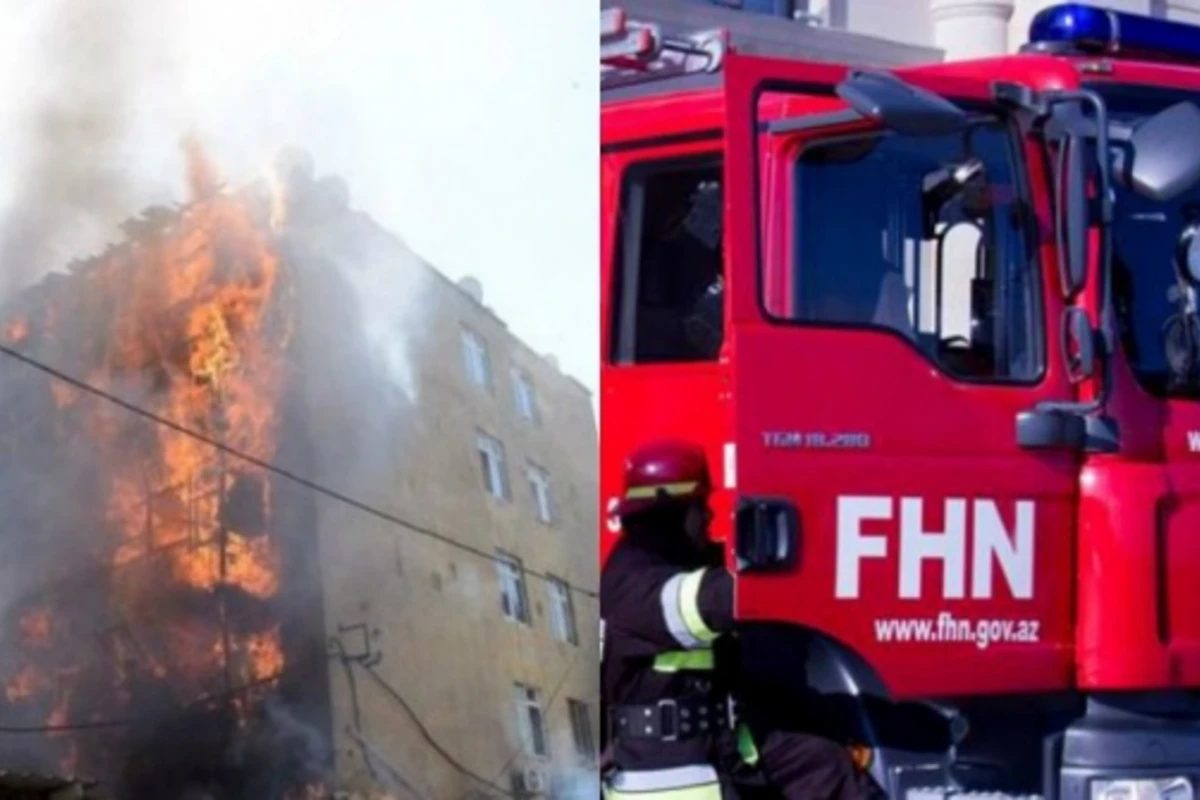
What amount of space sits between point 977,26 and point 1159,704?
7833mm

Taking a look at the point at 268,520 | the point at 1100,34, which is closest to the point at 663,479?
the point at 1100,34

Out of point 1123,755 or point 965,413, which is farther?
point 1123,755

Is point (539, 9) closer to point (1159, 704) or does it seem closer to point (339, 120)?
point (339, 120)

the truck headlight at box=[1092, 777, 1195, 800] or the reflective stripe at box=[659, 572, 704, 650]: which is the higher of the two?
the reflective stripe at box=[659, 572, 704, 650]

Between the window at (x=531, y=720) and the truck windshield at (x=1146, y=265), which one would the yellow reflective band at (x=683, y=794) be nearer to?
the truck windshield at (x=1146, y=265)

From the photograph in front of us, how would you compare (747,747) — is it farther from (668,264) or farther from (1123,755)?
(668,264)

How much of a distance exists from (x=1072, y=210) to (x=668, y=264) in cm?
102

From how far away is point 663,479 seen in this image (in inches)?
196

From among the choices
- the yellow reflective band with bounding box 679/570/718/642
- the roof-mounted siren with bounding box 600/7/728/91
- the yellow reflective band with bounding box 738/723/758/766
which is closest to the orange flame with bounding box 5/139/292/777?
the yellow reflective band with bounding box 679/570/718/642

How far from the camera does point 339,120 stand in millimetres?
3100

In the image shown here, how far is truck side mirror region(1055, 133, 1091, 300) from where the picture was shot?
194 inches

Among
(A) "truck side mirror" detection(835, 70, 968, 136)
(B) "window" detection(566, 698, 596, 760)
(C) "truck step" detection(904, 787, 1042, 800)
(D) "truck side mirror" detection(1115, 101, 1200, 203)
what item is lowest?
(C) "truck step" detection(904, 787, 1042, 800)

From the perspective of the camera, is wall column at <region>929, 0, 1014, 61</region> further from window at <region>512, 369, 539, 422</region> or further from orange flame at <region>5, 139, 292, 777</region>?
orange flame at <region>5, 139, 292, 777</region>

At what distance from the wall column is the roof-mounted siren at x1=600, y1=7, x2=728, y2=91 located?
6.20 metres
